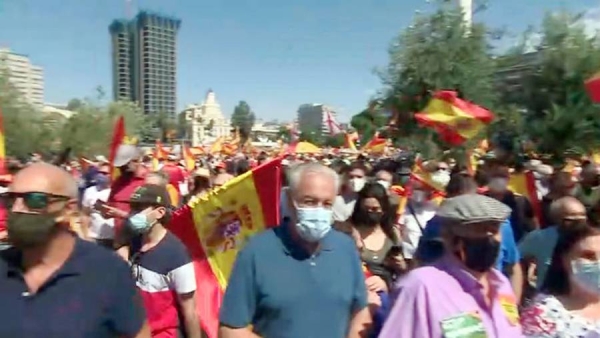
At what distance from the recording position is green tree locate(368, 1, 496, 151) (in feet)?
77.1

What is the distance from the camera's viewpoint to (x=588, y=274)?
111 inches

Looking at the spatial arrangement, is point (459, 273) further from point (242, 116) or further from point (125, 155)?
point (242, 116)

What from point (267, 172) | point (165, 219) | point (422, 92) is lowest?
point (165, 219)

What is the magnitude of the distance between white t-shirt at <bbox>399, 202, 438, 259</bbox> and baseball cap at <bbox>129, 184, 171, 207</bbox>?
200 centimetres

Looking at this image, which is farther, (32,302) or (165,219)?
(165,219)

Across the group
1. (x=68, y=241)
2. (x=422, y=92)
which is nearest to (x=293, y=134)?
(x=422, y=92)

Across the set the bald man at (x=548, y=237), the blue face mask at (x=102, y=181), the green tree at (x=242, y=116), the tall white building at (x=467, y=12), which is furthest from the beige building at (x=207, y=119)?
the bald man at (x=548, y=237)

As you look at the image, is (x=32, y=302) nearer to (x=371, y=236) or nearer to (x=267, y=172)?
(x=267, y=172)

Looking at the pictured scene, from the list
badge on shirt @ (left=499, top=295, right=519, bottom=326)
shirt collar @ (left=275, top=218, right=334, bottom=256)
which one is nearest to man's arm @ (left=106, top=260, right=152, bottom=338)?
shirt collar @ (left=275, top=218, right=334, bottom=256)

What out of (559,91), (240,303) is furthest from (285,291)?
(559,91)

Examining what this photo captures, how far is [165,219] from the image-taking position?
13.7 ft

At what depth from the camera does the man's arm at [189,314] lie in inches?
152

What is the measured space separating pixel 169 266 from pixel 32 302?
1305 mm

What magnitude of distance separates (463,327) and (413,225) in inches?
135
